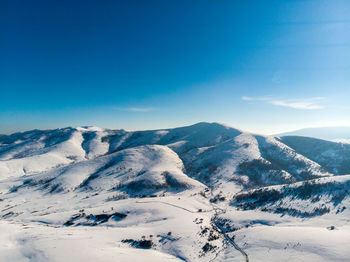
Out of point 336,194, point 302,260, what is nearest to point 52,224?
point 302,260

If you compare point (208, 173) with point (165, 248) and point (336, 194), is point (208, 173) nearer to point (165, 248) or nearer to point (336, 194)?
point (336, 194)

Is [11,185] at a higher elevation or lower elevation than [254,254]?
lower

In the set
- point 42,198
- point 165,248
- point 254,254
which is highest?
point 254,254

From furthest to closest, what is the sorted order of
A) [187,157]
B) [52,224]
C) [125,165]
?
[187,157]
[125,165]
[52,224]

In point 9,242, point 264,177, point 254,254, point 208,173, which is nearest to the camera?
point 254,254

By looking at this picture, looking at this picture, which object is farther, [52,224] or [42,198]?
[42,198]

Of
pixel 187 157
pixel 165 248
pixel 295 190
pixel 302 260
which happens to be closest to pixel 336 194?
pixel 295 190
